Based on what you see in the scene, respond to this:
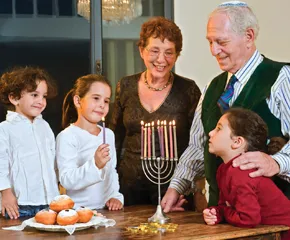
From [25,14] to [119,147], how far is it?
1.29m

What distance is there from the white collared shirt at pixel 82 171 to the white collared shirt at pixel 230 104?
0.93 feet

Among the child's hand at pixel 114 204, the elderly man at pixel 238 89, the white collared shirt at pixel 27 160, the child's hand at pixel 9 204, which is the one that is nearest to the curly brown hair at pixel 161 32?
the elderly man at pixel 238 89

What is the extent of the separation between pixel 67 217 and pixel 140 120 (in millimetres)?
1129

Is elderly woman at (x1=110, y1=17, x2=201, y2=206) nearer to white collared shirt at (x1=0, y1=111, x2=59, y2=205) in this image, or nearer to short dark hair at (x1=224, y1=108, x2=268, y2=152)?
white collared shirt at (x1=0, y1=111, x2=59, y2=205)

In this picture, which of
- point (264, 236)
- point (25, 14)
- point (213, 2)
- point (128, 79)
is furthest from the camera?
point (213, 2)

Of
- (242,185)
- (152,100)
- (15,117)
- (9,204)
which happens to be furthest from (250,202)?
(152,100)

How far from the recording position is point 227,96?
2828 millimetres

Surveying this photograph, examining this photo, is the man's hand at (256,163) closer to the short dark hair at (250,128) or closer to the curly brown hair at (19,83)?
the short dark hair at (250,128)

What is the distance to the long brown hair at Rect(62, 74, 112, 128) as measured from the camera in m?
3.04

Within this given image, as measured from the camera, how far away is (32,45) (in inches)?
175

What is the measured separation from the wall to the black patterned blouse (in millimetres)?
1286

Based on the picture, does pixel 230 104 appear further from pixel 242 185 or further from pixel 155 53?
pixel 155 53

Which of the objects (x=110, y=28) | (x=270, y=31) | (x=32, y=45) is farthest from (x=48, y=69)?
(x=270, y=31)

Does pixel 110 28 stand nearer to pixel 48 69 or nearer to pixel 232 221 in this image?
pixel 48 69
